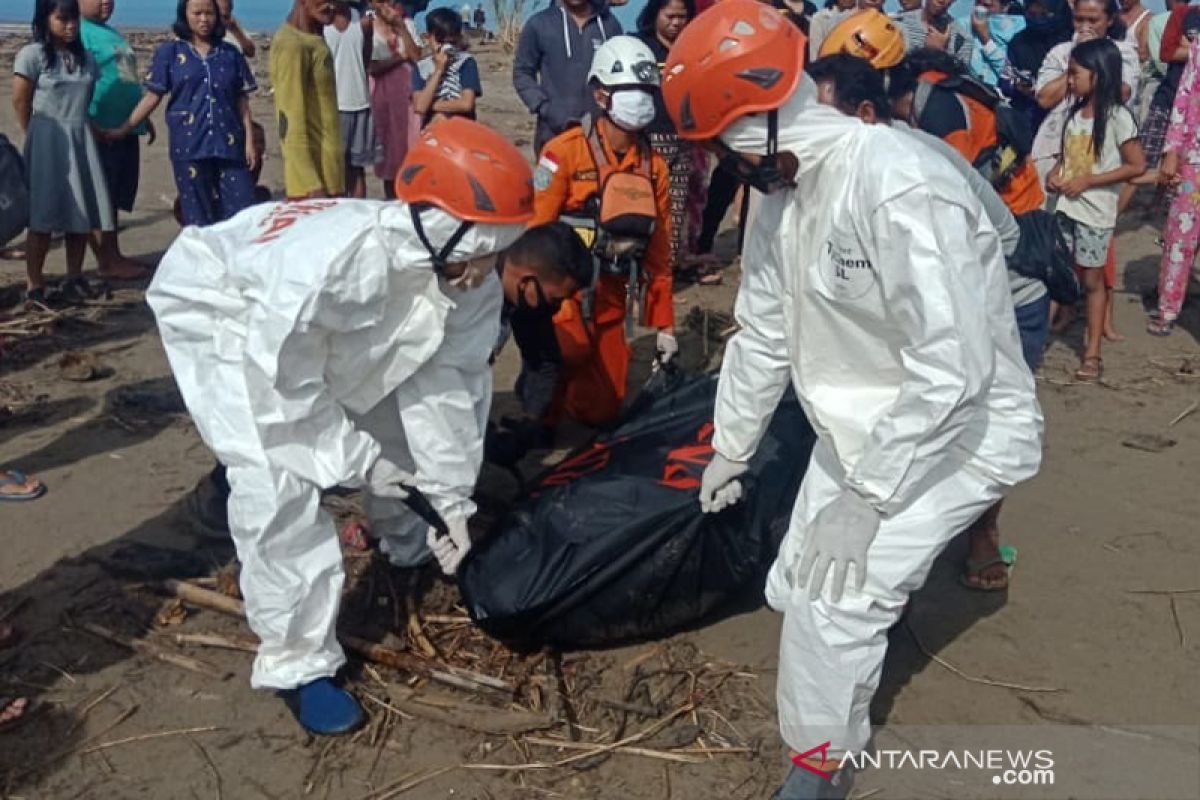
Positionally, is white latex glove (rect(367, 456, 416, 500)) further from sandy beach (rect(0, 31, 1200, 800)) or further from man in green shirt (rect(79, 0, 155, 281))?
man in green shirt (rect(79, 0, 155, 281))

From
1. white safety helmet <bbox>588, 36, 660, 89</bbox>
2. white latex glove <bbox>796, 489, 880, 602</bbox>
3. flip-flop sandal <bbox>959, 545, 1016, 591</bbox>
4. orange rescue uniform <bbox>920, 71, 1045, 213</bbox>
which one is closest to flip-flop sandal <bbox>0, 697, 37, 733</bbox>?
white latex glove <bbox>796, 489, 880, 602</bbox>

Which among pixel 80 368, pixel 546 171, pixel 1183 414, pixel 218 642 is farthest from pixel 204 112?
pixel 1183 414

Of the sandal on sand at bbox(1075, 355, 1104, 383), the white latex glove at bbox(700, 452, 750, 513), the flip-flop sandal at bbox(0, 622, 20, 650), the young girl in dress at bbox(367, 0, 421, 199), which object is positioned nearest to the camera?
the white latex glove at bbox(700, 452, 750, 513)

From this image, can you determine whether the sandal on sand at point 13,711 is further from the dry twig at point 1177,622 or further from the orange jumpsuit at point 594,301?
the dry twig at point 1177,622

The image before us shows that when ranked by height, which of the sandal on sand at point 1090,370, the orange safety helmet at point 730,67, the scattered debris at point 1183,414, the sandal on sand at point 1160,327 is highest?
the orange safety helmet at point 730,67

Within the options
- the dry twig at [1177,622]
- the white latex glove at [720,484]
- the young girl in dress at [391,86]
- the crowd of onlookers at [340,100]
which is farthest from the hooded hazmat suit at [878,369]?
the young girl in dress at [391,86]

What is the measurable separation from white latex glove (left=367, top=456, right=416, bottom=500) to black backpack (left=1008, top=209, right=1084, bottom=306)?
81.4 inches

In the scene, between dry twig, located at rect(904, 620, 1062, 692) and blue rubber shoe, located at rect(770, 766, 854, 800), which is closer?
blue rubber shoe, located at rect(770, 766, 854, 800)

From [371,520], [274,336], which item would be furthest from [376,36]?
[274,336]

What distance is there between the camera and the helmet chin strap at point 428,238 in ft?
10.3

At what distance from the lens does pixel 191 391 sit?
3297mm

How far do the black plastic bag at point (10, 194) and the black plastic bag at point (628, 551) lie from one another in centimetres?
228

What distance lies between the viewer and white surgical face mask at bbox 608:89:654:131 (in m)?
4.94

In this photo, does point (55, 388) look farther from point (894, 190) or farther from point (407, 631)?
point (894, 190)
